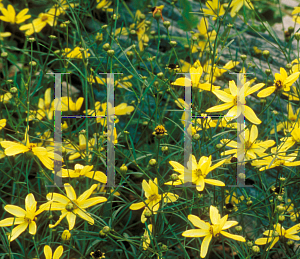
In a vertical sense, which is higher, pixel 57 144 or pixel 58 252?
pixel 57 144

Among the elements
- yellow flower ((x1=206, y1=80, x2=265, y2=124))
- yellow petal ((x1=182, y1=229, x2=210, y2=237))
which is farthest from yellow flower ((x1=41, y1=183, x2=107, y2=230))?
yellow flower ((x1=206, y1=80, x2=265, y2=124))

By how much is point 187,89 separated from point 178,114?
26cm

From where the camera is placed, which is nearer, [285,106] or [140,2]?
[285,106]

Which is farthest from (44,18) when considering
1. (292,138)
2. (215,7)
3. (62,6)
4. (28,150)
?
(292,138)

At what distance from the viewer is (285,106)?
1.13 meters

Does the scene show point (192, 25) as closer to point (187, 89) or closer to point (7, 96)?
point (187, 89)

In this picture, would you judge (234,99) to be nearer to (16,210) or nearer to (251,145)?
(251,145)

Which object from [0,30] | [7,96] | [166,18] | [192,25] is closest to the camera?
[7,96]

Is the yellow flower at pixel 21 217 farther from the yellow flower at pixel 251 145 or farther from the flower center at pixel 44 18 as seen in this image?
the flower center at pixel 44 18

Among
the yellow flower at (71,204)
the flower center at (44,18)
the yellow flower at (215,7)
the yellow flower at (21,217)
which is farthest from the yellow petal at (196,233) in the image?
the flower center at (44,18)

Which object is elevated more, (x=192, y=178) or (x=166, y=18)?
(x=166, y=18)

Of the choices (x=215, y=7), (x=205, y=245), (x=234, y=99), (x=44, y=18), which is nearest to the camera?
(x=205, y=245)

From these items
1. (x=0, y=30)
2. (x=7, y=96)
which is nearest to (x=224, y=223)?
(x=7, y=96)

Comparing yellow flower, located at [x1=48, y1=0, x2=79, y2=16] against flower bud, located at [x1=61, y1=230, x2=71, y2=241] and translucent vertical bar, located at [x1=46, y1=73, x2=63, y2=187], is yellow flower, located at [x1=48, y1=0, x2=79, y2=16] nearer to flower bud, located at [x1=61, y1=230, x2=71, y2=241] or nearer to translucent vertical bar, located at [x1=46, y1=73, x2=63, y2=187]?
translucent vertical bar, located at [x1=46, y1=73, x2=63, y2=187]
